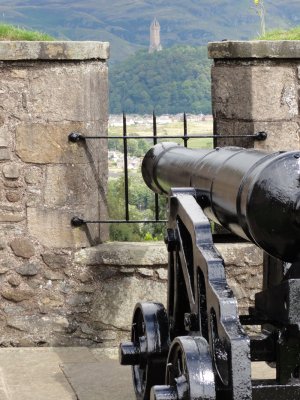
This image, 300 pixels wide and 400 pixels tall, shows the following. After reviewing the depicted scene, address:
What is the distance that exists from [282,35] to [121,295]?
202 cm

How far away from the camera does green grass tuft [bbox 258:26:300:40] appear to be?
23.6 feet

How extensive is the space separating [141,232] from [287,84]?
3099 mm

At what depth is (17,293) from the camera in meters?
6.83

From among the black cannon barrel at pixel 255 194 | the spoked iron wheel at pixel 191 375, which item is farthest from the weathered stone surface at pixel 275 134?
the spoked iron wheel at pixel 191 375

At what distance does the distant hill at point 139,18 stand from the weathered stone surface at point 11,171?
29210 mm

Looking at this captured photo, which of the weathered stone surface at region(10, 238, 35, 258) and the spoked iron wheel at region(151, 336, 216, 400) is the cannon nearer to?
the spoked iron wheel at region(151, 336, 216, 400)

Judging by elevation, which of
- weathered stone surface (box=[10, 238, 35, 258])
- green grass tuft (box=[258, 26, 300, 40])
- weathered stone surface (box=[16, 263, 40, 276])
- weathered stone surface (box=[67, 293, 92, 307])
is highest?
green grass tuft (box=[258, 26, 300, 40])

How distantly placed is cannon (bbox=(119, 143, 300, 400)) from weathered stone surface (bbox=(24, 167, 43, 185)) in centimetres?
195

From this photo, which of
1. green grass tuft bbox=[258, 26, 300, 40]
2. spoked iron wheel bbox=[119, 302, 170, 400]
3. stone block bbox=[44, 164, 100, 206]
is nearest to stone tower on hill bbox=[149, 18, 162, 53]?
green grass tuft bbox=[258, 26, 300, 40]

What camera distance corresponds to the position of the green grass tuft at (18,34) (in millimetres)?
7000

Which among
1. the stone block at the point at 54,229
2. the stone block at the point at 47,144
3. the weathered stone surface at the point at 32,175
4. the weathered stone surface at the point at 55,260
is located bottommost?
the weathered stone surface at the point at 55,260

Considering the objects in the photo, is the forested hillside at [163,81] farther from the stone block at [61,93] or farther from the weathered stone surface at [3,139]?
the weathered stone surface at [3,139]

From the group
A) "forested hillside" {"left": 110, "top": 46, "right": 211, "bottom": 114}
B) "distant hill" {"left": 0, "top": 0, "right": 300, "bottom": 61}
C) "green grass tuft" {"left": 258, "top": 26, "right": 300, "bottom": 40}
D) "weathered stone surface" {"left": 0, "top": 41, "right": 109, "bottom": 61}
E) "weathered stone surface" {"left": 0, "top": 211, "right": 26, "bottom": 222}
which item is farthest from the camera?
"distant hill" {"left": 0, "top": 0, "right": 300, "bottom": 61}

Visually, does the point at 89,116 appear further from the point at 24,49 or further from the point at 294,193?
the point at 294,193
